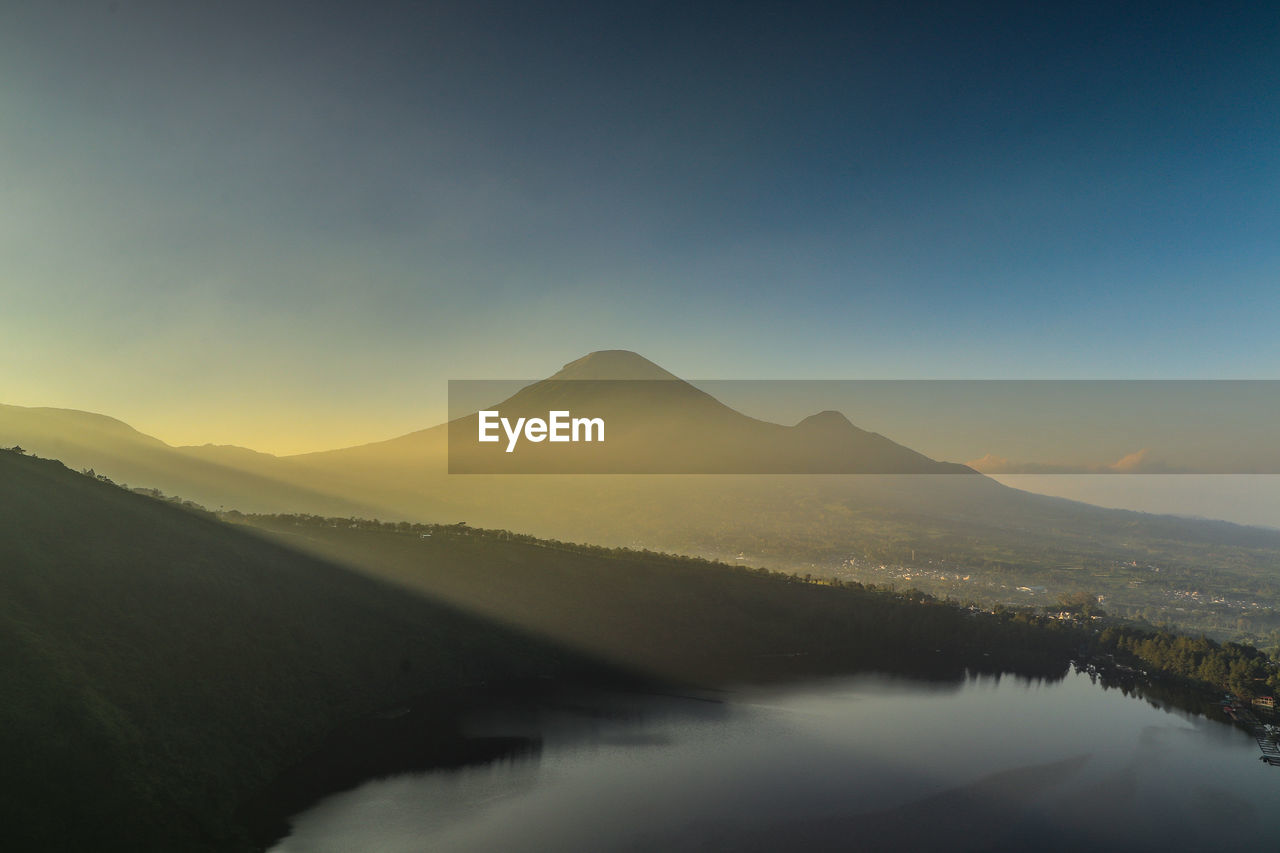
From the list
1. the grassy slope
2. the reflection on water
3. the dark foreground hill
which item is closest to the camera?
the grassy slope

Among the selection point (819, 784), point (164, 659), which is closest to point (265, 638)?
point (164, 659)

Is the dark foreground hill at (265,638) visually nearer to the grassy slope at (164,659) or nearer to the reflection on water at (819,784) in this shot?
the grassy slope at (164,659)

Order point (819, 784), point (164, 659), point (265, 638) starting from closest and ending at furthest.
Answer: point (164, 659) → point (819, 784) → point (265, 638)

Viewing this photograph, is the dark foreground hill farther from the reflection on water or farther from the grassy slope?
the reflection on water

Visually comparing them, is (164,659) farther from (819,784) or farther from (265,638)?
(819,784)

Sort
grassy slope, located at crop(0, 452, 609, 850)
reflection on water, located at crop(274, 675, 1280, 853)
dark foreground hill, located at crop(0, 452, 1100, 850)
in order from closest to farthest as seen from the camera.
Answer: grassy slope, located at crop(0, 452, 609, 850), dark foreground hill, located at crop(0, 452, 1100, 850), reflection on water, located at crop(274, 675, 1280, 853)

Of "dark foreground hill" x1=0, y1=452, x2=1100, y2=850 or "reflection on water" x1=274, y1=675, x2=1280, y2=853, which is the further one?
"reflection on water" x1=274, y1=675, x2=1280, y2=853

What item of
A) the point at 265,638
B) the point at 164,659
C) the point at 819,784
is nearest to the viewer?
the point at 164,659

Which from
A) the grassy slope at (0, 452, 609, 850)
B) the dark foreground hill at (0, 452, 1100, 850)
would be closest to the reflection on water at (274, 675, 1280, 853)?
the grassy slope at (0, 452, 609, 850)

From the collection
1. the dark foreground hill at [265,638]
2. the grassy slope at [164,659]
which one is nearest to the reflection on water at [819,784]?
the grassy slope at [164,659]

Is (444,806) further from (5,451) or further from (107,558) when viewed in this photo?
(5,451)
